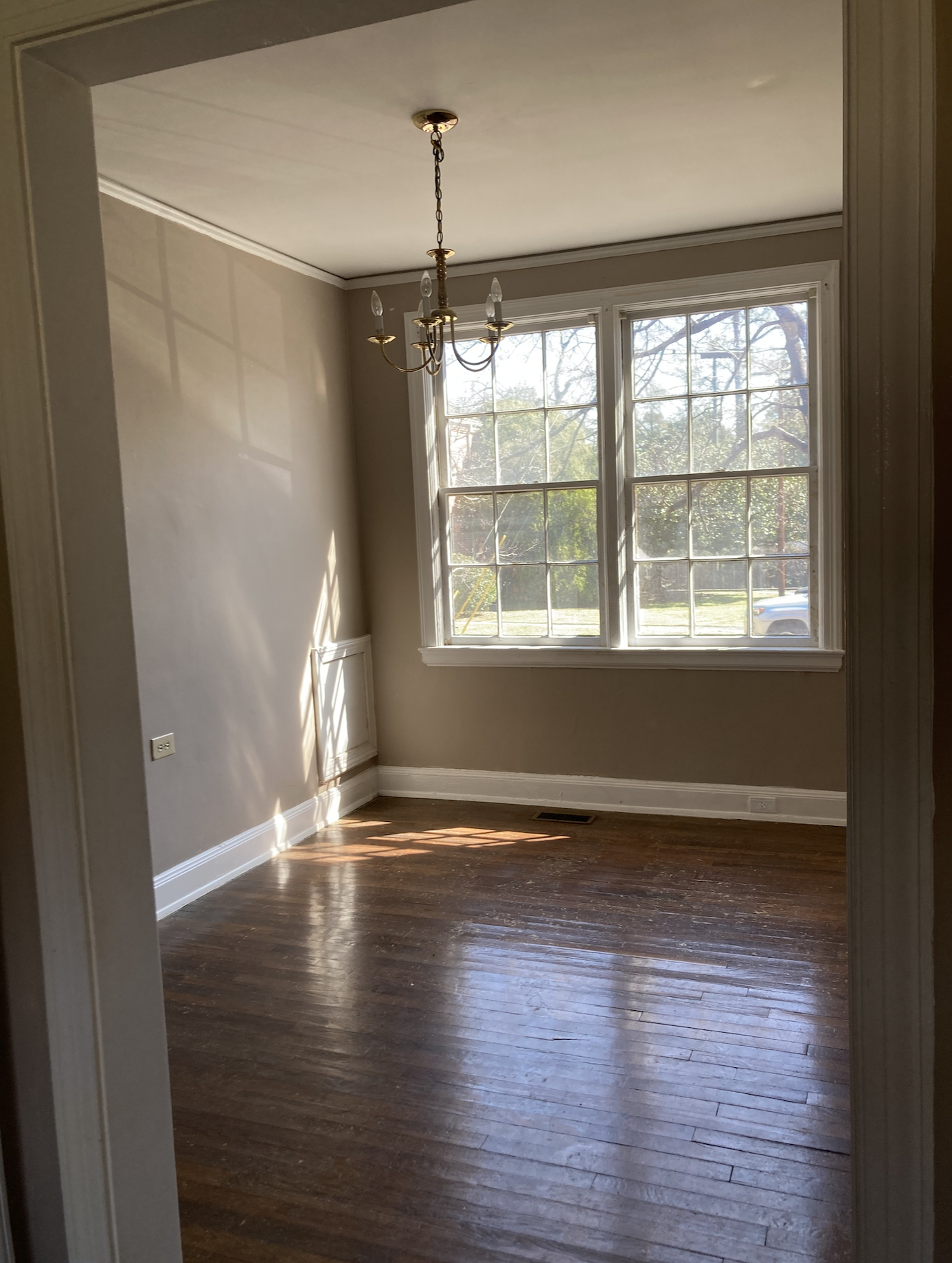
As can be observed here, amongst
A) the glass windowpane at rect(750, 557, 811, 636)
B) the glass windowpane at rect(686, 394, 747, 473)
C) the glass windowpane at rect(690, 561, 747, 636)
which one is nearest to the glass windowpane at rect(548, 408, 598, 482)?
the glass windowpane at rect(686, 394, 747, 473)

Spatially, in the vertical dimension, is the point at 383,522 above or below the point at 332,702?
above

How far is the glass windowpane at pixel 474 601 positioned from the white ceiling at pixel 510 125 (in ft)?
5.71

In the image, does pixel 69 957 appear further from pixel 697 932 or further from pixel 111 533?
pixel 697 932

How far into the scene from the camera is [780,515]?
4664 mm

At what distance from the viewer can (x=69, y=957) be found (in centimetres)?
150

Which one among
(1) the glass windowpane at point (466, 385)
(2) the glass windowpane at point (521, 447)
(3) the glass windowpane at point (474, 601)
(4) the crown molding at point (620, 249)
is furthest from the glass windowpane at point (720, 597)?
(4) the crown molding at point (620, 249)

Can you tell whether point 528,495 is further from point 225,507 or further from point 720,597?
point 225,507

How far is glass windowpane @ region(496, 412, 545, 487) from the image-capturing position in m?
5.03

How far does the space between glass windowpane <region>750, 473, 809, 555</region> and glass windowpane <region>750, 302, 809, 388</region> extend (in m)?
0.48

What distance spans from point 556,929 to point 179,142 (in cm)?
313

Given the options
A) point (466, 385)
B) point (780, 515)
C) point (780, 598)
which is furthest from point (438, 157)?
point (780, 598)

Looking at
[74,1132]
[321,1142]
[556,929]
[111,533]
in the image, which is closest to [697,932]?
[556,929]

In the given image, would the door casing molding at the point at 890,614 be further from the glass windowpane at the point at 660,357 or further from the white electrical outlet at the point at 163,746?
the glass windowpane at the point at 660,357

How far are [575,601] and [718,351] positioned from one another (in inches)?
57.1
